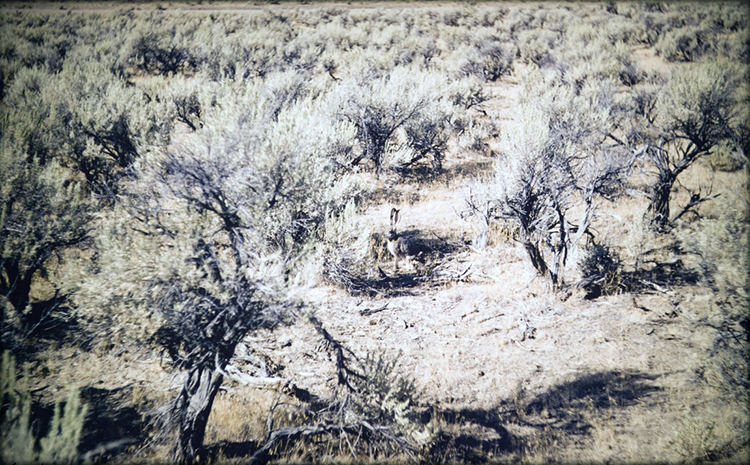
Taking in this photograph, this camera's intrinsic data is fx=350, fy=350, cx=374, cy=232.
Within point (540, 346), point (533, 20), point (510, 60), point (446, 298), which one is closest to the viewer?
point (540, 346)

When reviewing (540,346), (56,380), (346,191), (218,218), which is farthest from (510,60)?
(56,380)

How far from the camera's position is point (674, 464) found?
4.36 m

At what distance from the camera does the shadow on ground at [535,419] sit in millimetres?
4707

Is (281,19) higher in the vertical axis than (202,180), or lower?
higher

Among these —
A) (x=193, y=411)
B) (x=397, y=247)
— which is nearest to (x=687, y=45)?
(x=397, y=247)

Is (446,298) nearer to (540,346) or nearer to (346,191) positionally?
(540,346)

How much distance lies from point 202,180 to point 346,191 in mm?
4021

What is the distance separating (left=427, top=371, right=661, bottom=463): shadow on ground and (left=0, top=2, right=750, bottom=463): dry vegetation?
1.1 inches

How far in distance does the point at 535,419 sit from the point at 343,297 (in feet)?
14.1

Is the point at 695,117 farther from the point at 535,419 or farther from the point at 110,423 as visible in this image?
the point at 110,423

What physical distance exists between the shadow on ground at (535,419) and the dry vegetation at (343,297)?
0.10 feet

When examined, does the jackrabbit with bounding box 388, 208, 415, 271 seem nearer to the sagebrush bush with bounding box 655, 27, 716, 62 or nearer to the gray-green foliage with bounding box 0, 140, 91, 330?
the gray-green foliage with bounding box 0, 140, 91, 330

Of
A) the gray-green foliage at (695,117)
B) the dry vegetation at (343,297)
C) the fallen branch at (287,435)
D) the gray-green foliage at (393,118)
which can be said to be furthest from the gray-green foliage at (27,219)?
the gray-green foliage at (695,117)

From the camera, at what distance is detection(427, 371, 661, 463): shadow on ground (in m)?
4.71
